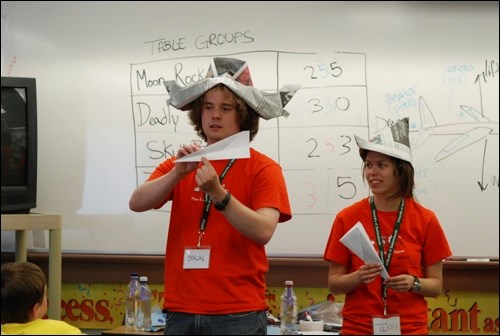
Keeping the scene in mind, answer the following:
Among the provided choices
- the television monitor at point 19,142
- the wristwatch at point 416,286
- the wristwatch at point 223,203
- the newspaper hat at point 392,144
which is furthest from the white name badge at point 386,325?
the television monitor at point 19,142

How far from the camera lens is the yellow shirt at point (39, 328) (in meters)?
1.89

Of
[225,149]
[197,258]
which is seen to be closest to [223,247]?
[197,258]

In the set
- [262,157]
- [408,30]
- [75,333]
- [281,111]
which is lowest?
[75,333]

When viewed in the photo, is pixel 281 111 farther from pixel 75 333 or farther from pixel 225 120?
pixel 75 333

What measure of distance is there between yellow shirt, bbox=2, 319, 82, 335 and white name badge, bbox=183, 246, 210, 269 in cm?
38

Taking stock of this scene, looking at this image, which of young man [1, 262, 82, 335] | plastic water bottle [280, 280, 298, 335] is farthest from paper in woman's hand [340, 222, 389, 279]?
plastic water bottle [280, 280, 298, 335]

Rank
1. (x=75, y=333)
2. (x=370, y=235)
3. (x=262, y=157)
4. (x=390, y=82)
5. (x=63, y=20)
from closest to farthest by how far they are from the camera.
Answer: (x=75, y=333) → (x=262, y=157) → (x=370, y=235) → (x=390, y=82) → (x=63, y=20)

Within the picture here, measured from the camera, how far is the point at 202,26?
11.7 ft

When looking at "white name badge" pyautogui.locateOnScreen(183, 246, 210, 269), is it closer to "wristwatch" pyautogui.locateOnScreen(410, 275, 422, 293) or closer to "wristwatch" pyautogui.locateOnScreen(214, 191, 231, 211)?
"wristwatch" pyautogui.locateOnScreen(214, 191, 231, 211)

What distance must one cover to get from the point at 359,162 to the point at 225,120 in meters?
A: 1.55

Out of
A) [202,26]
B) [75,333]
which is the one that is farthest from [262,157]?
→ [202,26]

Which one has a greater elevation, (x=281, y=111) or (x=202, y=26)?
(x=202, y=26)

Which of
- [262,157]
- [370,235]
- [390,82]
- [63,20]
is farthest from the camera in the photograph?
[63,20]

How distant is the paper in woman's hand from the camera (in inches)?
83.5
